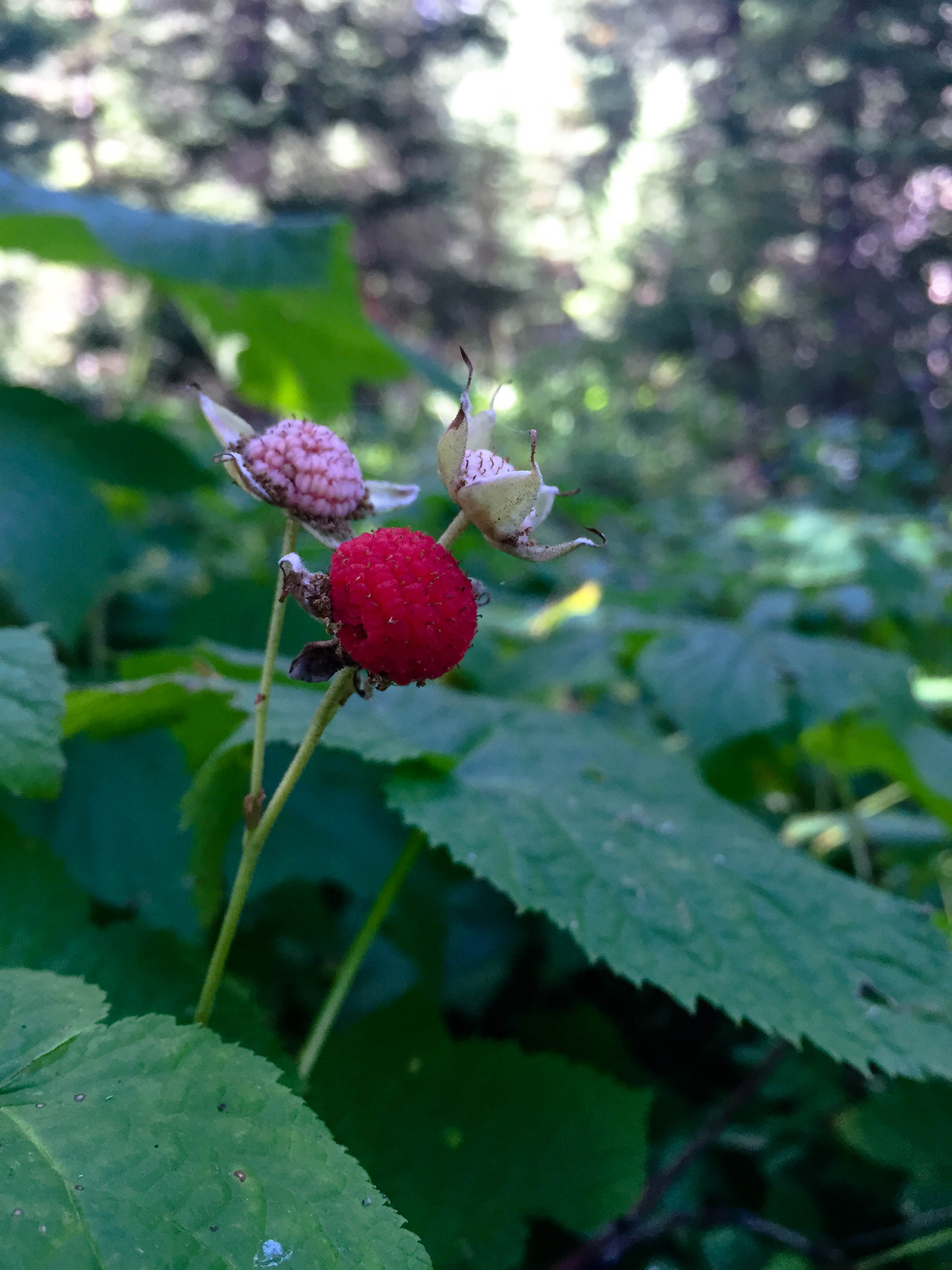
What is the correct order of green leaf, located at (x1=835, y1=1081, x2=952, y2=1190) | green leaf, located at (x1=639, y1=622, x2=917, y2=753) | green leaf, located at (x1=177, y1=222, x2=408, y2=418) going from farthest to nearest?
1. green leaf, located at (x1=177, y1=222, x2=408, y2=418)
2. green leaf, located at (x1=639, y1=622, x2=917, y2=753)
3. green leaf, located at (x1=835, y1=1081, x2=952, y2=1190)

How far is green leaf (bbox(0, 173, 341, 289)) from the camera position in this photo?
5.19 feet

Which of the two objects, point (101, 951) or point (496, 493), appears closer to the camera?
point (496, 493)

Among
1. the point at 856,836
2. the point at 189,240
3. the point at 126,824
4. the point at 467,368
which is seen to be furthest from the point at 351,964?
the point at 189,240

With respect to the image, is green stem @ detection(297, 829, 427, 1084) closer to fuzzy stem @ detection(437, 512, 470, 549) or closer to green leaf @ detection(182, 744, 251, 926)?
green leaf @ detection(182, 744, 251, 926)

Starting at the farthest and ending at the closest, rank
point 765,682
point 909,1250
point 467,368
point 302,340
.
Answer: point 302,340
point 765,682
point 909,1250
point 467,368

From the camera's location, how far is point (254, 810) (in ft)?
1.85

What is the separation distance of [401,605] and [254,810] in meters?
0.18

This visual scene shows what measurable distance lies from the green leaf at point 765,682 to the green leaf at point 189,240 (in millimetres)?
977

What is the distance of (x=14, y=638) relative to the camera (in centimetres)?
70

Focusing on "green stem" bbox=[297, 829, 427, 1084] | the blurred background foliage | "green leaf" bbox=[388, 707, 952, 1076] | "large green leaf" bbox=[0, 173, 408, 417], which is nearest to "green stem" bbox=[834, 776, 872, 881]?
the blurred background foliage

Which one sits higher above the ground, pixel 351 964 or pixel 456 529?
pixel 456 529

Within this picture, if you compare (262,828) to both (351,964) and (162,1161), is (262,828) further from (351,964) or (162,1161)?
(351,964)

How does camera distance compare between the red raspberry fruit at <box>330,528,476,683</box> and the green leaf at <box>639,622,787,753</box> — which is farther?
the green leaf at <box>639,622,787,753</box>

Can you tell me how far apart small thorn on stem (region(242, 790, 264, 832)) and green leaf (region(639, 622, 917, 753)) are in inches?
36.5
